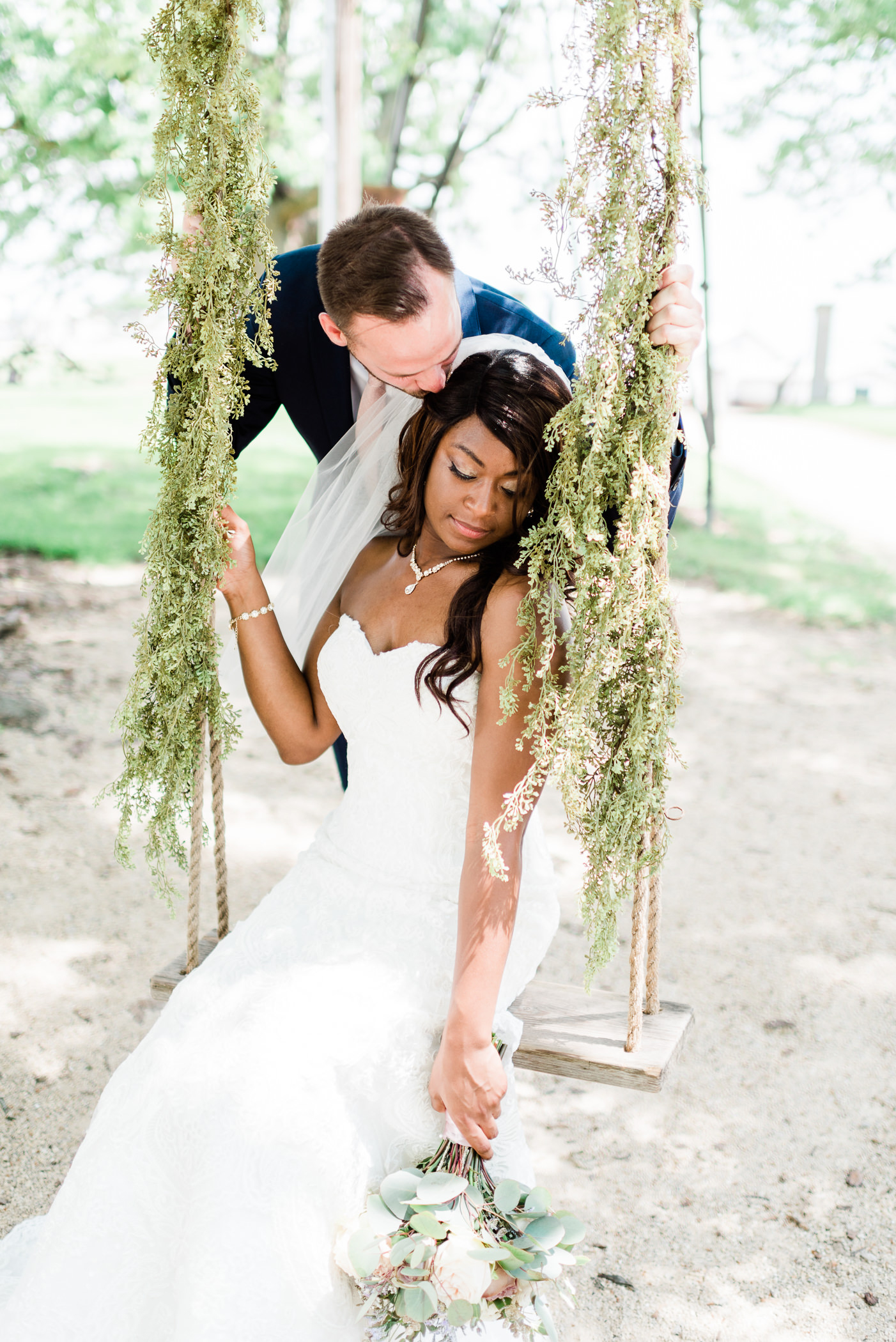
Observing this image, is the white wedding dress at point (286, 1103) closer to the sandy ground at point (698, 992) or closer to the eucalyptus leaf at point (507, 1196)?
the eucalyptus leaf at point (507, 1196)

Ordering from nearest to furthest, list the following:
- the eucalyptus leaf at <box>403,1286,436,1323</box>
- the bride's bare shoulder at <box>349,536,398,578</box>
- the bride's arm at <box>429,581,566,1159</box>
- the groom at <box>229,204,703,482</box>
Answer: the eucalyptus leaf at <box>403,1286,436,1323</box> < the bride's arm at <box>429,581,566,1159</box> < the groom at <box>229,204,703,482</box> < the bride's bare shoulder at <box>349,536,398,578</box>

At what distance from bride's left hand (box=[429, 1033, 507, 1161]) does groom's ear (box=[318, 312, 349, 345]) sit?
1643 mm

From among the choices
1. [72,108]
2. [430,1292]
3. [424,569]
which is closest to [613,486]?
[424,569]

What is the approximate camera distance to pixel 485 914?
202 centimetres

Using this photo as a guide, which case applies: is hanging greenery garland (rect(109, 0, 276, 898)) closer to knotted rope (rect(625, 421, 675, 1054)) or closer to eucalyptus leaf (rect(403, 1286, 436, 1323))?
knotted rope (rect(625, 421, 675, 1054))

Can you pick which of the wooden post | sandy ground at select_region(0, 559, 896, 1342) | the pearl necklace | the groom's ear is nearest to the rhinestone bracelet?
the pearl necklace

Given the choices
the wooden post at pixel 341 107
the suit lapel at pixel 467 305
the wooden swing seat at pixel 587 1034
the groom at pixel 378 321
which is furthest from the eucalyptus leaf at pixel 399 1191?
the wooden post at pixel 341 107

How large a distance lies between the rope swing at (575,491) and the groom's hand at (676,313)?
3cm

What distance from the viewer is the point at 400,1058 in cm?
198

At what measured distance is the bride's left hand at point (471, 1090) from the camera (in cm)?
192

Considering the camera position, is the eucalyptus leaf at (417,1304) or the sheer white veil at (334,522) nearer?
the eucalyptus leaf at (417,1304)

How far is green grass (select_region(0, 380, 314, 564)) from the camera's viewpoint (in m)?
9.73

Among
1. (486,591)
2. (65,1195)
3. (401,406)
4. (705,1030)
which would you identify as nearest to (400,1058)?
(65,1195)

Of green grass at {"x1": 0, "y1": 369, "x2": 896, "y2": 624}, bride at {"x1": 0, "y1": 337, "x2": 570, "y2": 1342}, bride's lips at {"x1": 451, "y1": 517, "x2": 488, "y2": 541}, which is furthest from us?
green grass at {"x1": 0, "y1": 369, "x2": 896, "y2": 624}
